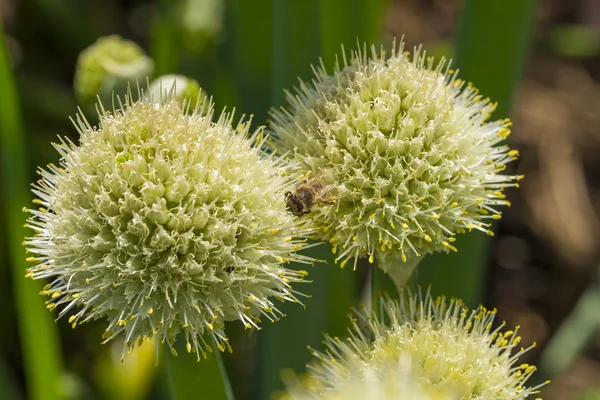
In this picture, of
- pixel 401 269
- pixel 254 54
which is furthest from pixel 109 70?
pixel 401 269

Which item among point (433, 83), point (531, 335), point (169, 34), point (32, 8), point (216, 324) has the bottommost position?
point (531, 335)

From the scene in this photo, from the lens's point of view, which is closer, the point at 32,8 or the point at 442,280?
the point at 442,280

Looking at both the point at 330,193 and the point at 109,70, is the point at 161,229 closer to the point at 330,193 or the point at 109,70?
the point at 330,193

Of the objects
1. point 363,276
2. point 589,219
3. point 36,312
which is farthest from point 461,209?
point 589,219

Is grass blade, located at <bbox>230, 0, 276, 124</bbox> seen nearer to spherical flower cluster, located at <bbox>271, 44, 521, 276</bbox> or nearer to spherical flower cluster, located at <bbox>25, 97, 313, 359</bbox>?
spherical flower cluster, located at <bbox>271, 44, 521, 276</bbox>

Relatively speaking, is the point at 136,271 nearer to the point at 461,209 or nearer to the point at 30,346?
the point at 461,209

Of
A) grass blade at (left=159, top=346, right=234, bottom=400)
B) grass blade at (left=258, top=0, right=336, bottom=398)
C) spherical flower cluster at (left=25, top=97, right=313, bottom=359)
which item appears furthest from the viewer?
grass blade at (left=258, top=0, right=336, bottom=398)

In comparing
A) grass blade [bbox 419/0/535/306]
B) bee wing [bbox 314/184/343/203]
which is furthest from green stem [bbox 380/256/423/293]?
grass blade [bbox 419/0/535/306]
